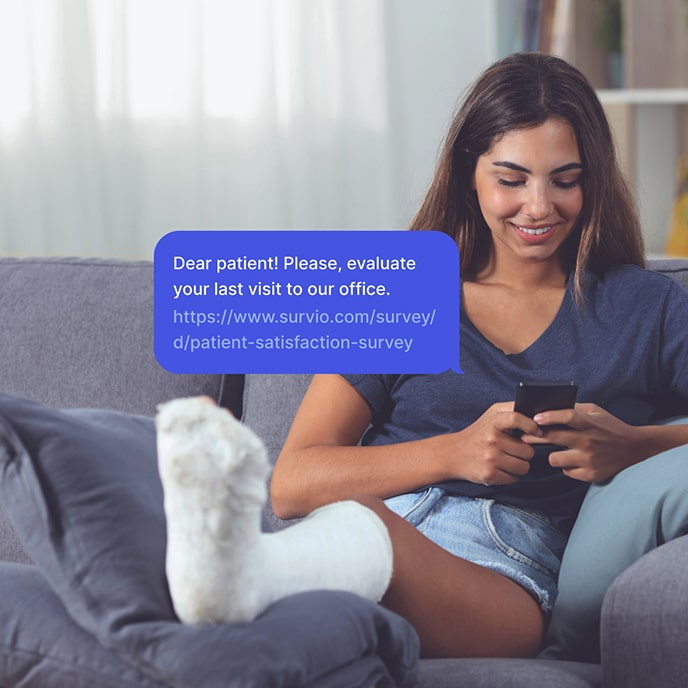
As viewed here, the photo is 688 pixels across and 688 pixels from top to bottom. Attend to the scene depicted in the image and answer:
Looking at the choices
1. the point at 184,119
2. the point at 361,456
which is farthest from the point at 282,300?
the point at 184,119

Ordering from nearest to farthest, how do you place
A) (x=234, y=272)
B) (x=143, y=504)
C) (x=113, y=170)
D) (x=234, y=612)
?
(x=234, y=612) < (x=143, y=504) < (x=234, y=272) < (x=113, y=170)

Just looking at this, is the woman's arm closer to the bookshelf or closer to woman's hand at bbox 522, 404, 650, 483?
woman's hand at bbox 522, 404, 650, 483

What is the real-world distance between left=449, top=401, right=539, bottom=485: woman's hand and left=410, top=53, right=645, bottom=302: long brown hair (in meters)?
0.26

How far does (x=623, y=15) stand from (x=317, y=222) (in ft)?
2.96

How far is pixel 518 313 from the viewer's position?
57.4 inches

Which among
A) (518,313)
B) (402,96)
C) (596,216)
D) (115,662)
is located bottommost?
(115,662)

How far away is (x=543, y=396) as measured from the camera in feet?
4.02

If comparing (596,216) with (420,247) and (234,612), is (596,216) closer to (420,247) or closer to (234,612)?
(420,247)

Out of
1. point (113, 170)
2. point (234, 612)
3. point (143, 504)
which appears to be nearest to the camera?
point (234, 612)

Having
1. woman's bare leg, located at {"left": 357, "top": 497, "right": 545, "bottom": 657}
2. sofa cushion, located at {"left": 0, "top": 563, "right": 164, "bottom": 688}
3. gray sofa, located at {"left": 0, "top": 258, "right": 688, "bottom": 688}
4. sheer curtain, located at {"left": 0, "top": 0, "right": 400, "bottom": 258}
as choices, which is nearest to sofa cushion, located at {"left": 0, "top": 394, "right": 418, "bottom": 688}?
sofa cushion, located at {"left": 0, "top": 563, "right": 164, "bottom": 688}

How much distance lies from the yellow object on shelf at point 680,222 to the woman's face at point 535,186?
1466mm

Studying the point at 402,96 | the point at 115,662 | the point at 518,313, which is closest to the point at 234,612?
the point at 115,662

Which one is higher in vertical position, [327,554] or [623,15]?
[623,15]

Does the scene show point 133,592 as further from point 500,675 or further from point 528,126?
point 528,126
